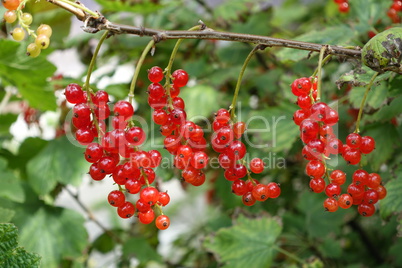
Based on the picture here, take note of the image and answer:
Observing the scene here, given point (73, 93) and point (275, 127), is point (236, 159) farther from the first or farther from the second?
point (275, 127)

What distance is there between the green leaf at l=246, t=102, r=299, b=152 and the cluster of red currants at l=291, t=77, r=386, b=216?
38 centimetres

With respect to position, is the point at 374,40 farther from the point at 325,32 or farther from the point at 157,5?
the point at 157,5

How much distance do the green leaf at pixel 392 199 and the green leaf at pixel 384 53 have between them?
259 mm

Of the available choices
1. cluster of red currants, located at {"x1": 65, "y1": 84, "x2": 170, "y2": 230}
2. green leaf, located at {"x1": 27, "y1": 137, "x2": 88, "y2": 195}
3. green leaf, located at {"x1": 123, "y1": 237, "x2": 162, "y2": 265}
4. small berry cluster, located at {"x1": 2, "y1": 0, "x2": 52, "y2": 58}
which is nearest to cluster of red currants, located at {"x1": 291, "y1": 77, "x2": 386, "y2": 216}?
cluster of red currants, located at {"x1": 65, "y1": 84, "x2": 170, "y2": 230}

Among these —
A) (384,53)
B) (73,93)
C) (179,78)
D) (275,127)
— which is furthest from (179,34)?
(275,127)

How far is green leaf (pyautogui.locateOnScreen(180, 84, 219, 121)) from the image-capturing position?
126 cm

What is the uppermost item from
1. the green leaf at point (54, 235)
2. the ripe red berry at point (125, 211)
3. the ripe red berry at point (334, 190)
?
the ripe red berry at point (334, 190)

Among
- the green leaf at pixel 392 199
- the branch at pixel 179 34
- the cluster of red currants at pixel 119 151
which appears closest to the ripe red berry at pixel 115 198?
the cluster of red currants at pixel 119 151

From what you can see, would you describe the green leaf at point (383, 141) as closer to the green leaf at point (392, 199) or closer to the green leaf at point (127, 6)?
the green leaf at point (392, 199)

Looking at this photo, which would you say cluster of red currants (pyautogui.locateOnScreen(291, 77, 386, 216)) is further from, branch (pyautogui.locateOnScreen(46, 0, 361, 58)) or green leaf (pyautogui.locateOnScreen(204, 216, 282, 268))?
green leaf (pyautogui.locateOnScreen(204, 216, 282, 268))

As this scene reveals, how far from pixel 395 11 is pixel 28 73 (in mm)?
875

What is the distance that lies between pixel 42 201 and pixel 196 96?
51 cm

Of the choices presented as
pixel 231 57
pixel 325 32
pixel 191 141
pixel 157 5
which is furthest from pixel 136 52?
pixel 191 141

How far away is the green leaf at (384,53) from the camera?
0.62 m
